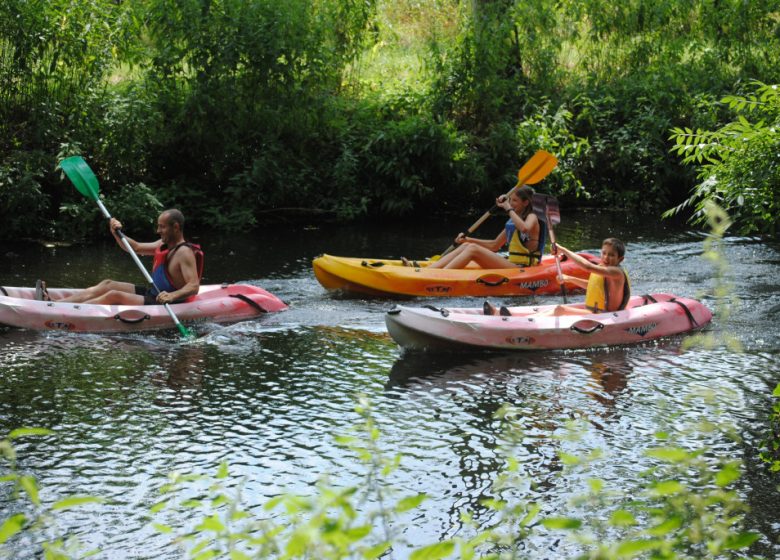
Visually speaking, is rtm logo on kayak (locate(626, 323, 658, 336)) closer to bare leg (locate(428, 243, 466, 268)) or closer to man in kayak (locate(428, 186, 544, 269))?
man in kayak (locate(428, 186, 544, 269))

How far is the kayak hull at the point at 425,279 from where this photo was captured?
8.93m

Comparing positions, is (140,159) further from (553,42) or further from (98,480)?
(98,480)

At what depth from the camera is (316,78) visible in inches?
520

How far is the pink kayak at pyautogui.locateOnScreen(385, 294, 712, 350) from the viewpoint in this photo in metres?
7.11

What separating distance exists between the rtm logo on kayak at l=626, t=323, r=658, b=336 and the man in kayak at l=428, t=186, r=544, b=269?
1.86 meters

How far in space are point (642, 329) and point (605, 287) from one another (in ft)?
1.33

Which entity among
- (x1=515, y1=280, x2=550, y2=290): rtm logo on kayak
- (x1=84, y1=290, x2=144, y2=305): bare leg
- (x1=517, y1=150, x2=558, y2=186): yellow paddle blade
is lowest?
(x1=515, y1=280, x2=550, y2=290): rtm logo on kayak

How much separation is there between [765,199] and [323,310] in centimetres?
401

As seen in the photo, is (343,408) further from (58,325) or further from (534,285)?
(534,285)

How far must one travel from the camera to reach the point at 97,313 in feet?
25.5

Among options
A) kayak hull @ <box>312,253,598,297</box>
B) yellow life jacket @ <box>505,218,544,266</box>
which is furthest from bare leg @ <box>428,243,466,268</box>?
yellow life jacket @ <box>505,218,544,266</box>

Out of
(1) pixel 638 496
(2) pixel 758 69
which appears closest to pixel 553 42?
(2) pixel 758 69

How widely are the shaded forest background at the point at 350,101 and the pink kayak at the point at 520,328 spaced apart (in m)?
3.62

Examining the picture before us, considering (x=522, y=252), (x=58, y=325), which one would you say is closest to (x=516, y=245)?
(x=522, y=252)
